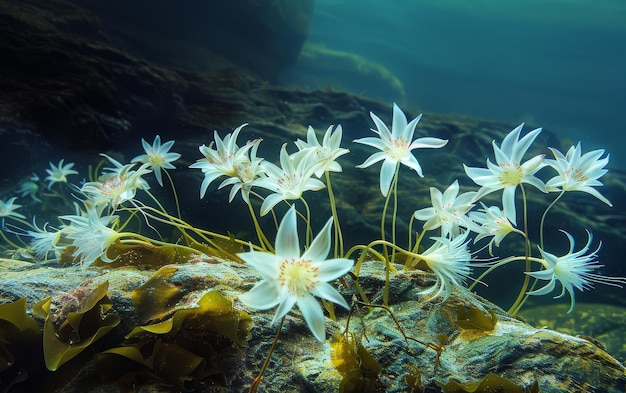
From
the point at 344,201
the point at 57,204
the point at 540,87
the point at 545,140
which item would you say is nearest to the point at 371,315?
the point at 344,201

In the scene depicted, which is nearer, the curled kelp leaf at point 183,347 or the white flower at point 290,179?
the curled kelp leaf at point 183,347

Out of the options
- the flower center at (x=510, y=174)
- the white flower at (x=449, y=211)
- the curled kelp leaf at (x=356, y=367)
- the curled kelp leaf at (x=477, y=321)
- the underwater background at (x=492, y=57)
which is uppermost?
the underwater background at (x=492, y=57)

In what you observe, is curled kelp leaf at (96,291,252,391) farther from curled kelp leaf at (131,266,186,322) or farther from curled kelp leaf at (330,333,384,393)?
curled kelp leaf at (330,333,384,393)

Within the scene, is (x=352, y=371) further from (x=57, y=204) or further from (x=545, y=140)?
(x=545, y=140)

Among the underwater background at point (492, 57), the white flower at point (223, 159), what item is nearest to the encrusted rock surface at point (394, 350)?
the white flower at point (223, 159)

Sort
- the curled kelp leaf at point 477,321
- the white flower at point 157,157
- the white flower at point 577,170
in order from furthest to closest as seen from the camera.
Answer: the white flower at point 157,157 → the white flower at point 577,170 → the curled kelp leaf at point 477,321

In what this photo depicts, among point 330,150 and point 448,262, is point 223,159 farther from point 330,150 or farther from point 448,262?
point 448,262

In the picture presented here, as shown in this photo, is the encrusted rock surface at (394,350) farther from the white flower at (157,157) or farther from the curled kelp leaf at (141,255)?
the white flower at (157,157)
